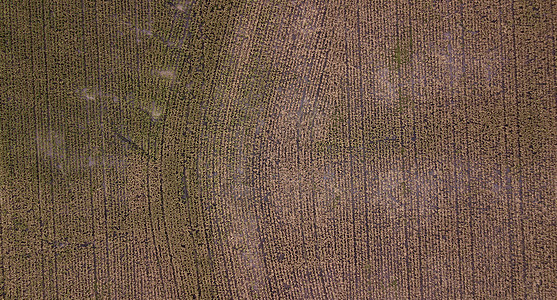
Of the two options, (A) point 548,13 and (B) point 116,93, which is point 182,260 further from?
(A) point 548,13

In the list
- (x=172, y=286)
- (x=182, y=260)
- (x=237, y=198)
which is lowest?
(x=172, y=286)

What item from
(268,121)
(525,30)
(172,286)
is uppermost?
(525,30)

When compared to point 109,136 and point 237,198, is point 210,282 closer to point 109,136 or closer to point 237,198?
point 237,198

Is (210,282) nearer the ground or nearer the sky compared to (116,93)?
nearer the ground

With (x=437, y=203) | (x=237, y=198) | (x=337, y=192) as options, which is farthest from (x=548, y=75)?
(x=237, y=198)

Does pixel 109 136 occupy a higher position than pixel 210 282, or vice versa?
pixel 109 136

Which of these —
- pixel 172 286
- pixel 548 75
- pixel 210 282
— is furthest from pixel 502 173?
pixel 172 286
